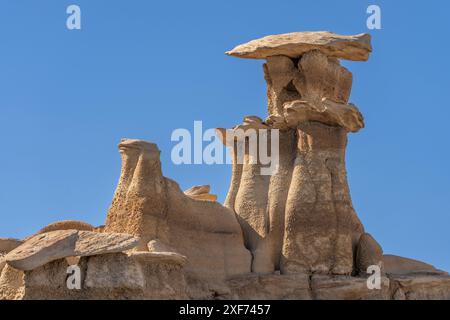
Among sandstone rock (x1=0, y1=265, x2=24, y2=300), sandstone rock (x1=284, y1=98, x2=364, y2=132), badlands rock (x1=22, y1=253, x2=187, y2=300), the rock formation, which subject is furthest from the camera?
sandstone rock (x1=284, y1=98, x2=364, y2=132)

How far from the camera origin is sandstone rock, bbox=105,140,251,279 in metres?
24.9

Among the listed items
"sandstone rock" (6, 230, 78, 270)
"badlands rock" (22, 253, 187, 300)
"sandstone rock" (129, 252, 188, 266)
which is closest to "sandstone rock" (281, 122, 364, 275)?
"sandstone rock" (129, 252, 188, 266)

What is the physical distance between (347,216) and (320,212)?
72 cm

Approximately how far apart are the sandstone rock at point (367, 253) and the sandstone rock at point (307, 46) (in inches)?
161

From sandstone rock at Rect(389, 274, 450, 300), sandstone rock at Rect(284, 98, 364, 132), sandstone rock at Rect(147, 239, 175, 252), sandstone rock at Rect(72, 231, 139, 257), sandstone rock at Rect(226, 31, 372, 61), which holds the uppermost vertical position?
sandstone rock at Rect(226, 31, 372, 61)

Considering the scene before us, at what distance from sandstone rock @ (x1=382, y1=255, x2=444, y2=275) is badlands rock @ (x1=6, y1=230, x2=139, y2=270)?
786cm

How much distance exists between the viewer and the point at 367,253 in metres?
27.4

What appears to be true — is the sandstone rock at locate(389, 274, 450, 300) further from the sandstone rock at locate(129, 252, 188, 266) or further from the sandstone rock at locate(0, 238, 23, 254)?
the sandstone rock at locate(0, 238, 23, 254)

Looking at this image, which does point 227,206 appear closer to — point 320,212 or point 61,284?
point 320,212

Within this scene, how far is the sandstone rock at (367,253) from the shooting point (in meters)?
27.4

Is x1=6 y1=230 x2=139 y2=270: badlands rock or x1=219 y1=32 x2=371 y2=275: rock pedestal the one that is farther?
x1=219 y1=32 x2=371 y2=275: rock pedestal

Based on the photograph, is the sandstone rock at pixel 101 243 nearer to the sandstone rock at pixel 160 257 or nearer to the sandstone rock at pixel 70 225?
the sandstone rock at pixel 160 257

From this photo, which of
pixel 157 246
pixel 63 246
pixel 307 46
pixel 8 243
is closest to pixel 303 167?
pixel 307 46
